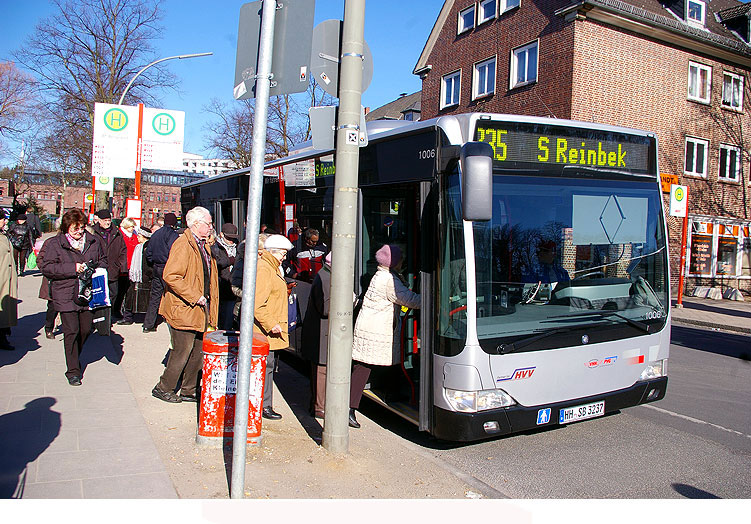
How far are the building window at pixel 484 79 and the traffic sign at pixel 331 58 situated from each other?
69.0ft

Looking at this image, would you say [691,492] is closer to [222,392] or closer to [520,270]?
[520,270]

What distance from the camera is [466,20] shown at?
26.9 meters

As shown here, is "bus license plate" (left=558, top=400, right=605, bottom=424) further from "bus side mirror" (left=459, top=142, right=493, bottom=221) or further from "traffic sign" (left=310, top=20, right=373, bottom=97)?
"traffic sign" (left=310, top=20, right=373, bottom=97)

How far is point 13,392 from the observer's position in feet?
21.0

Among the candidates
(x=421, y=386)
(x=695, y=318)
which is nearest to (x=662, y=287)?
(x=421, y=386)

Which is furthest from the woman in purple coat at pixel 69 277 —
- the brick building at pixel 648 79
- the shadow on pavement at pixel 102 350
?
the brick building at pixel 648 79

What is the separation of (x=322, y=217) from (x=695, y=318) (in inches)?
491

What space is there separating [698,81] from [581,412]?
75.9 feet

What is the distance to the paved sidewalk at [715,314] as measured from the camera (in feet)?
50.0

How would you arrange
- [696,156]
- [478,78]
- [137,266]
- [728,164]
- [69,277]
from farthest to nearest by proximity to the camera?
1. [478,78]
2. [728,164]
3. [696,156]
4. [137,266]
5. [69,277]

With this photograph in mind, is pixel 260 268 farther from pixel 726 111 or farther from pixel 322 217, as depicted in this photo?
pixel 726 111

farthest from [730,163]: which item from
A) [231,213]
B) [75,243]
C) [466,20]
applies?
[75,243]

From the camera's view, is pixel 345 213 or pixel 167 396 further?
pixel 167 396

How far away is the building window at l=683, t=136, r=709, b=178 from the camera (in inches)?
955
